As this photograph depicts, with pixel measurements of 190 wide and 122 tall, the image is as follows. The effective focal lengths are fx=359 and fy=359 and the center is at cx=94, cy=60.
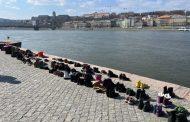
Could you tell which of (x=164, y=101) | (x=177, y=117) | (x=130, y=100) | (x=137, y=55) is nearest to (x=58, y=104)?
(x=130, y=100)

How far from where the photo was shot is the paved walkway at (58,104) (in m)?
9.59

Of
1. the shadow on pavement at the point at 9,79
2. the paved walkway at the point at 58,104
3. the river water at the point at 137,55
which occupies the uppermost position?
the shadow on pavement at the point at 9,79

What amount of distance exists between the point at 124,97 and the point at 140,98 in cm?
78

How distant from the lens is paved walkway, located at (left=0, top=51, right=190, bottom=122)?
31.5 feet

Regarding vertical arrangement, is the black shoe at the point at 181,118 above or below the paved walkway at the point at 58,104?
above

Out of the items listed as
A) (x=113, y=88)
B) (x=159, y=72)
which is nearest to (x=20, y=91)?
(x=113, y=88)

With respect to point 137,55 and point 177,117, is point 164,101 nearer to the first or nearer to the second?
point 177,117

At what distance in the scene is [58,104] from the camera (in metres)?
10.9

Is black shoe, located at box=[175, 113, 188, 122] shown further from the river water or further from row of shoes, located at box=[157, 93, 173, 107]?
the river water

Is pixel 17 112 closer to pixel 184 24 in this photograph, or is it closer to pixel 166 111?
pixel 166 111

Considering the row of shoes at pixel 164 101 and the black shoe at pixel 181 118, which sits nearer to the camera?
the black shoe at pixel 181 118

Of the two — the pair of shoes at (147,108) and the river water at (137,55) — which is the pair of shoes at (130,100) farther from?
the river water at (137,55)

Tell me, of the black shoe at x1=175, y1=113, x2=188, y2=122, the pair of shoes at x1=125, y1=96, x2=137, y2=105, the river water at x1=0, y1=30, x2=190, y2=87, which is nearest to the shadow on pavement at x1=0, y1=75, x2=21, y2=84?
the pair of shoes at x1=125, y1=96, x2=137, y2=105

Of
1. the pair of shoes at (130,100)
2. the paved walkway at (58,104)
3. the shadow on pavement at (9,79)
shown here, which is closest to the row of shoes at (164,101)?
the paved walkway at (58,104)
